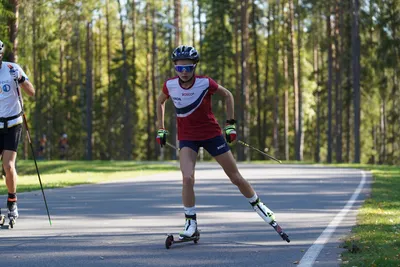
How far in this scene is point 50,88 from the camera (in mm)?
68250

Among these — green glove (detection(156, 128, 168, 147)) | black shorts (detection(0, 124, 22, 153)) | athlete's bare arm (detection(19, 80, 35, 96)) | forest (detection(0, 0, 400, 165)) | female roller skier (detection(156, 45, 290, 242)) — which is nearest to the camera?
female roller skier (detection(156, 45, 290, 242))

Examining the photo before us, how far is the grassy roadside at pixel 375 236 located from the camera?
804cm

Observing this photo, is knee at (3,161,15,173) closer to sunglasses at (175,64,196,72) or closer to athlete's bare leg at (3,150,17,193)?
athlete's bare leg at (3,150,17,193)

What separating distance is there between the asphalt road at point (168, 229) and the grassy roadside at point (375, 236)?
0.61 ft

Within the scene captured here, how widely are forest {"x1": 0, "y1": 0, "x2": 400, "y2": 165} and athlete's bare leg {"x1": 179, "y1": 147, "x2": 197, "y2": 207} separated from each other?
31.7 m

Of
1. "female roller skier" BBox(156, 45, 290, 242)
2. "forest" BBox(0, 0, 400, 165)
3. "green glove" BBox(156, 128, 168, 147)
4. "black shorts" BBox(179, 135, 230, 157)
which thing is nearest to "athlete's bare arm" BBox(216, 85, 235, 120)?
"female roller skier" BBox(156, 45, 290, 242)

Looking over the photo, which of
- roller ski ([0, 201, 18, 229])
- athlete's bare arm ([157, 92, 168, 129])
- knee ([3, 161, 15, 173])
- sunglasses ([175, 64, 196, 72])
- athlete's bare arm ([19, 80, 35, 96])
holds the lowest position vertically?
roller ski ([0, 201, 18, 229])

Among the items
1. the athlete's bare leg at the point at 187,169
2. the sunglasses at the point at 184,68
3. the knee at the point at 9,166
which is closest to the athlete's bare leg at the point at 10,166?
the knee at the point at 9,166

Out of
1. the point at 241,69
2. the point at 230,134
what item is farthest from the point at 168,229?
the point at 241,69

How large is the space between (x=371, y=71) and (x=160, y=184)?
38496mm

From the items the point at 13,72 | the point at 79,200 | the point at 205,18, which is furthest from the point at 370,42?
the point at 13,72

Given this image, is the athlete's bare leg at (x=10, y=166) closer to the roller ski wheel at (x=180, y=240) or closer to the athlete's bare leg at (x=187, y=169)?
the athlete's bare leg at (x=187, y=169)

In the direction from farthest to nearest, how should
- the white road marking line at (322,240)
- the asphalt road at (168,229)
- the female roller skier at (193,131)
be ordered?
the female roller skier at (193,131) < the asphalt road at (168,229) < the white road marking line at (322,240)

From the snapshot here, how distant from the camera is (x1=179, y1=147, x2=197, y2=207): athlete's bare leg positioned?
940cm
